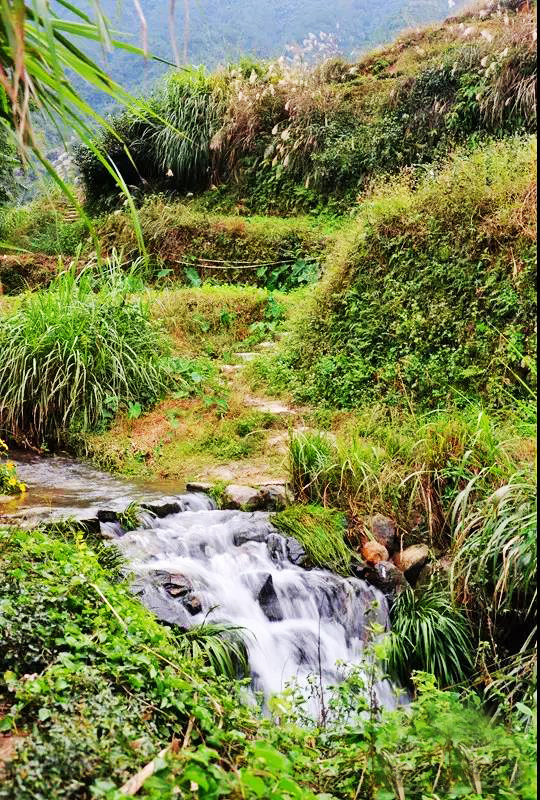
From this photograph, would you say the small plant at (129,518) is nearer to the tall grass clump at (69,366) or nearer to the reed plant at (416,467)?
the reed plant at (416,467)

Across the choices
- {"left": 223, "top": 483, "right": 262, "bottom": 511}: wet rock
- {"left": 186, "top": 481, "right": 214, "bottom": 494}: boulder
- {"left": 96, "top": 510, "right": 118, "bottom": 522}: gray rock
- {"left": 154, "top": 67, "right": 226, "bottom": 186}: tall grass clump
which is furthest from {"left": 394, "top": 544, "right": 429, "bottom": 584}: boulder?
{"left": 154, "top": 67, "right": 226, "bottom": 186}: tall grass clump

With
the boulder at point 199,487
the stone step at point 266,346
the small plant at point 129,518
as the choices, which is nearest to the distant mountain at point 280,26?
the stone step at point 266,346

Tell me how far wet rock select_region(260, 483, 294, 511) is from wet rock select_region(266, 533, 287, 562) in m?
0.46

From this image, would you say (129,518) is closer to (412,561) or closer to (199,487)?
(199,487)

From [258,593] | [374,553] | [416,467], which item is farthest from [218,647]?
[416,467]

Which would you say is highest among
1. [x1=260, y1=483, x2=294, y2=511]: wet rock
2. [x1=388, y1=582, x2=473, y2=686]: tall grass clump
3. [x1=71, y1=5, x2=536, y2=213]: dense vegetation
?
[x1=71, y1=5, x2=536, y2=213]: dense vegetation

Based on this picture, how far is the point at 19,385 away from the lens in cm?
688

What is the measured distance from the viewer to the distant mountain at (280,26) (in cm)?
1608

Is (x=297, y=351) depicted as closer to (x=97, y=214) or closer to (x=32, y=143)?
(x=32, y=143)

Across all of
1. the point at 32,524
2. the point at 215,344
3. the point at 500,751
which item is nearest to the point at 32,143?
the point at 500,751

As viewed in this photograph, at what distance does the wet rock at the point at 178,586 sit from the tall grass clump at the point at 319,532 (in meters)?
0.93

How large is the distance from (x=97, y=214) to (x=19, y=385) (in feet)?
27.3

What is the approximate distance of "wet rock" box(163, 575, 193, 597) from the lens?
3.94 m

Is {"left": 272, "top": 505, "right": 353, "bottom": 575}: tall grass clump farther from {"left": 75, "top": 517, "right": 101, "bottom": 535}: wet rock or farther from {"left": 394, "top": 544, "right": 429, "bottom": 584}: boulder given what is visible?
{"left": 75, "top": 517, "right": 101, "bottom": 535}: wet rock
